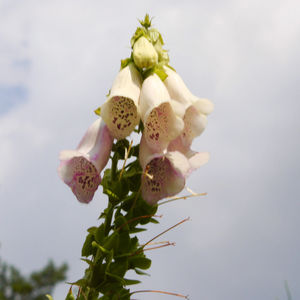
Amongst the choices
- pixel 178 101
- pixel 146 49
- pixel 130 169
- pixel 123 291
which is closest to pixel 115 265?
pixel 123 291

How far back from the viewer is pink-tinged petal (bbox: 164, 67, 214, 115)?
6.34 ft

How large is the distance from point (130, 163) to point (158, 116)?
22cm

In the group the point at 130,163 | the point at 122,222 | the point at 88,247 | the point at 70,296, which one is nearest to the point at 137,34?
the point at 130,163

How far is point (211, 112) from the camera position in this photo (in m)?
1.95

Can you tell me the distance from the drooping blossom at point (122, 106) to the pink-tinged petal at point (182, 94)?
0.14 meters

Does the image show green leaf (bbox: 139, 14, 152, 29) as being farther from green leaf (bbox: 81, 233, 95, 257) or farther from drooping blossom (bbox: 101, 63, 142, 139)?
green leaf (bbox: 81, 233, 95, 257)

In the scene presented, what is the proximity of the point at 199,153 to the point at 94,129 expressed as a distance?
0.45 meters

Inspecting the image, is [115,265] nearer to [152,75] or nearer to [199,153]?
[199,153]

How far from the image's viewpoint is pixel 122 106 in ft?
5.97

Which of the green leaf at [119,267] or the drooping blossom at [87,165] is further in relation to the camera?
the drooping blossom at [87,165]

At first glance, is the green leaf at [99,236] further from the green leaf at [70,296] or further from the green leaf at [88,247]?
the green leaf at [70,296]

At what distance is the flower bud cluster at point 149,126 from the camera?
1734 millimetres

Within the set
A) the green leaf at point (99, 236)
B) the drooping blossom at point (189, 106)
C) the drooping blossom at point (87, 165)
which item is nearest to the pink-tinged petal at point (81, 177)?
the drooping blossom at point (87, 165)

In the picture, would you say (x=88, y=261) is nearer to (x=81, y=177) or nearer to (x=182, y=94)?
(x=81, y=177)
